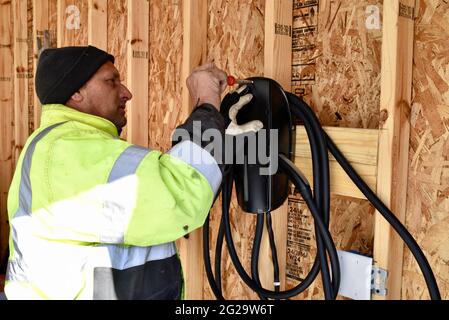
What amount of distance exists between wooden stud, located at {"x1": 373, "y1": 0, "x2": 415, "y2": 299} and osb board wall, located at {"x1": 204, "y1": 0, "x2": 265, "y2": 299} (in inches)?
23.3

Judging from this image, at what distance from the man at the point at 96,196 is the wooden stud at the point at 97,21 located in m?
1.20

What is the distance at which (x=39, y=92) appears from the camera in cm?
147

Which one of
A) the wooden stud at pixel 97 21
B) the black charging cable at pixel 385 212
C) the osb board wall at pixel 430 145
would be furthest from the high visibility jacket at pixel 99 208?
the wooden stud at pixel 97 21

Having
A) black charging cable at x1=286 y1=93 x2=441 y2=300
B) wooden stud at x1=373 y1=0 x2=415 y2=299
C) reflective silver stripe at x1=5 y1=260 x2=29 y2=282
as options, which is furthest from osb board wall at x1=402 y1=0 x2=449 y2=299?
reflective silver stripe at x1=5 y1=260 x2=29 y2=282

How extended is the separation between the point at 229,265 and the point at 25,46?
279cm

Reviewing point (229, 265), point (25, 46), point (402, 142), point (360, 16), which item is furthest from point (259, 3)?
point (25, 46)

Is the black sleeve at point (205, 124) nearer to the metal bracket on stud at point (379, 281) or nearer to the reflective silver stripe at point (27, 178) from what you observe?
the reflective silver stripe at point (27, 178)

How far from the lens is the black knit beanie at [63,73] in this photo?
4.72ft

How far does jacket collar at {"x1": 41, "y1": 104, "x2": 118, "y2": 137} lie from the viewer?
1.40 meters

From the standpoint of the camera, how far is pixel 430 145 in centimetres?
134

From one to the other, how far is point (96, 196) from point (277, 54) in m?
Answer: 0.79

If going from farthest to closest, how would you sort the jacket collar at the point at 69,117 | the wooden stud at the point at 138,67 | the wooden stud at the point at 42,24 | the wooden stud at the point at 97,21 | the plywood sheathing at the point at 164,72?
1. the wooden stud at the point at 42,24
2. the wooden stud at the point at 97,21
3. the wooden stud at the point at 138,67
4. the plywood sheathing at the point at 164,72
5. the jacket collar at the point at 69,117

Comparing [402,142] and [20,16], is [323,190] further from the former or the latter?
[20,16]

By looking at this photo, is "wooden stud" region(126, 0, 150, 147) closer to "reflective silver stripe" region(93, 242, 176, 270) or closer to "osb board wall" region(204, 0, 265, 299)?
"osb board wall" region(204, 0, 265, 299)
